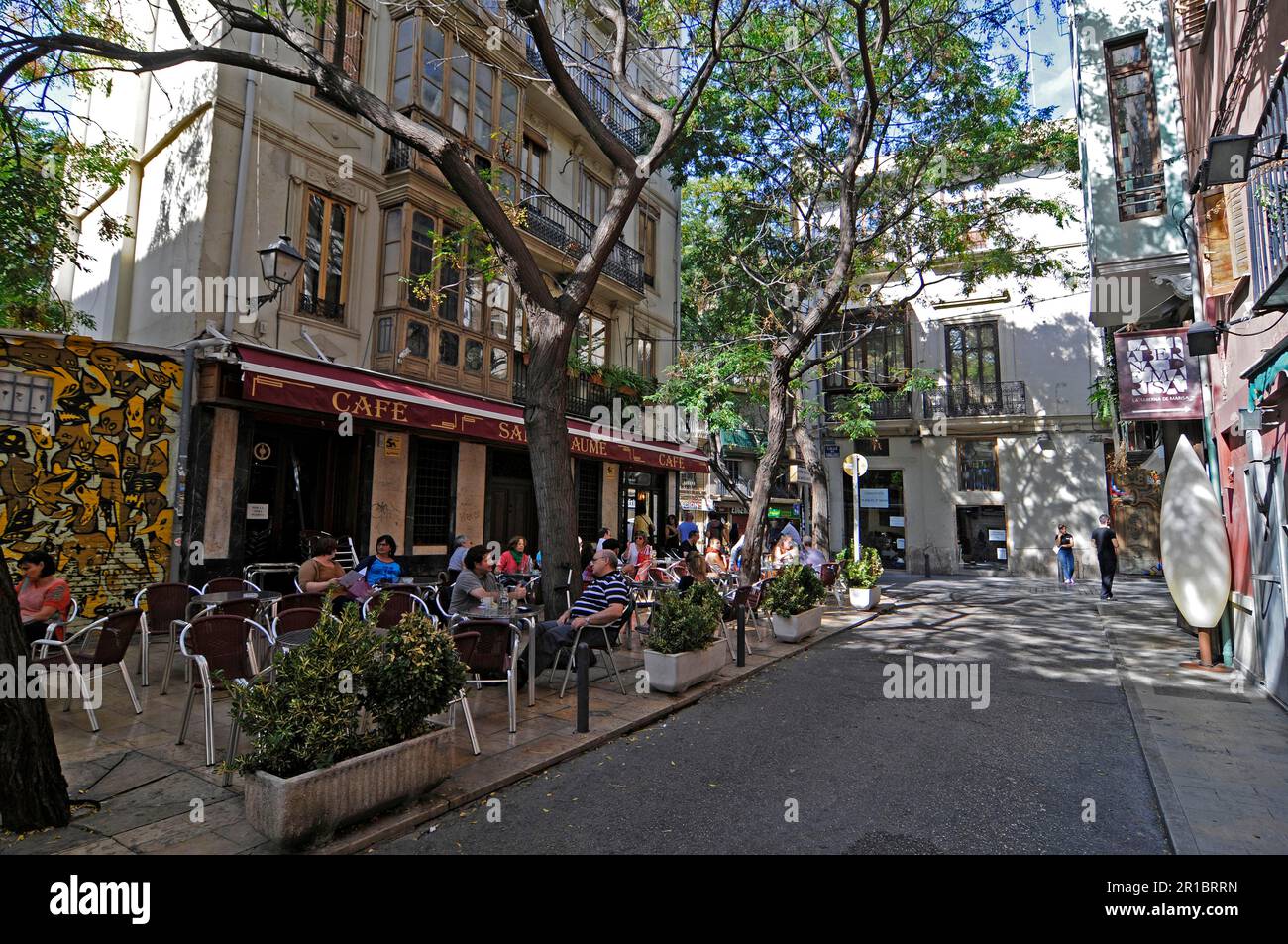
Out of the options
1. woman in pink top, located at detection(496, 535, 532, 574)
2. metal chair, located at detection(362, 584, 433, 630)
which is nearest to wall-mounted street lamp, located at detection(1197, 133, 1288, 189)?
metal chair, located at detection(362, 584, 433, 630)

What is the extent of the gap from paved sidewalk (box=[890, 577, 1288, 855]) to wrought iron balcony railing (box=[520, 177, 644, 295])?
11119mm

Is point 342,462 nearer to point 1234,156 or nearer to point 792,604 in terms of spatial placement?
point 792,604

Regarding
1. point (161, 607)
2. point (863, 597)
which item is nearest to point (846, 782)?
point (161, 607)

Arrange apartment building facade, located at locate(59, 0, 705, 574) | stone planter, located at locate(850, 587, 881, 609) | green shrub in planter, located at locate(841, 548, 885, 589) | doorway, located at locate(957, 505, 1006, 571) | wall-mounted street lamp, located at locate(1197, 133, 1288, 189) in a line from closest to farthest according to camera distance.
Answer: wall-mounted street lamp, located at locate(1197, 133, 1288, 189), apartment building facade, located at locate(59, 0, 705, 574), stone planter, located at locate(850, 587, 881, 609), green shrub in planter, located at locate(841, 548, 885, 589), doorway, located at locate(957, 505, 1006, 571)

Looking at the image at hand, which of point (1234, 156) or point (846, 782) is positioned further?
point (1234, 156)

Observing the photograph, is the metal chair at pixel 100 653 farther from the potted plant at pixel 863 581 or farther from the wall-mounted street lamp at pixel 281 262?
the potted plant at pixel 863 581

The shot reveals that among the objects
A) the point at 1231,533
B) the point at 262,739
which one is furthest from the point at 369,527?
the point at 1231,533

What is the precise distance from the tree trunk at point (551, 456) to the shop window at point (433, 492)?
600 centimetres

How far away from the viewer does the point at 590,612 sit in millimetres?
6496

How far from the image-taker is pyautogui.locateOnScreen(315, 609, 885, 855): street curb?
11.4 feet

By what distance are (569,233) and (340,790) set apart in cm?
1516

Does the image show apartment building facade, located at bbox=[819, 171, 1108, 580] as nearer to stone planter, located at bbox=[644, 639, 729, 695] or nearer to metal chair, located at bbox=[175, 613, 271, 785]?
stone planter, located at bbox=[644, 639, 729, 695]

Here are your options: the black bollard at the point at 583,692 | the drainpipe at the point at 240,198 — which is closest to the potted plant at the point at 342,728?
the black bollard at the point at 583,692
